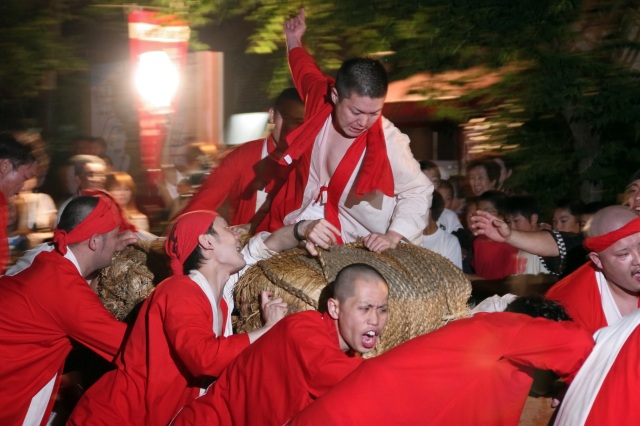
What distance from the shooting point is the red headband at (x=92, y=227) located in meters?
4.46

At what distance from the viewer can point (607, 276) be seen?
424 cm

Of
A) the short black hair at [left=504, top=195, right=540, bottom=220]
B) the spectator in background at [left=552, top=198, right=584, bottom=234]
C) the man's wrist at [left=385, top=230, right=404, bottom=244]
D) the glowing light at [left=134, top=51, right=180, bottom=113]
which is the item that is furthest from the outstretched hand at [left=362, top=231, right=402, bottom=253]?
the spectator in background at [left=552, top=198, right=584, bottom=234]

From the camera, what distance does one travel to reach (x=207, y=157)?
21.3 feet

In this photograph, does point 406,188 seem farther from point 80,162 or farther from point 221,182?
point 80,162

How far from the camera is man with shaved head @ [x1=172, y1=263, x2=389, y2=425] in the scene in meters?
3.35

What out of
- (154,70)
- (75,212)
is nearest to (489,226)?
(75,212)

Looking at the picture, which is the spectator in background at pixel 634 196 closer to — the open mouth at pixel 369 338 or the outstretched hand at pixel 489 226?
the outstretched hand at pixel 489 226

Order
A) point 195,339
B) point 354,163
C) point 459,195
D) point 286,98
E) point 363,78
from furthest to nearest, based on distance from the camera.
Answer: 1. point 459,195
2. point 286,98
3. point 354,163
4. point 363,78
5. point 195,339

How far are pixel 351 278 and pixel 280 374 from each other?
20.3 inches

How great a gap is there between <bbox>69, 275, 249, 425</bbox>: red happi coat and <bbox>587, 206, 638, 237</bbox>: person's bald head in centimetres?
182

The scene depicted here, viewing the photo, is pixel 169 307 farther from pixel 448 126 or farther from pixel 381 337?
pixel 448 126

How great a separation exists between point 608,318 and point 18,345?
9.06 feet

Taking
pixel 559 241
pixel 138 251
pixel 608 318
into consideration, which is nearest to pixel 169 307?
pixel 138 251

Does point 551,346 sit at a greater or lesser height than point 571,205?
greater
